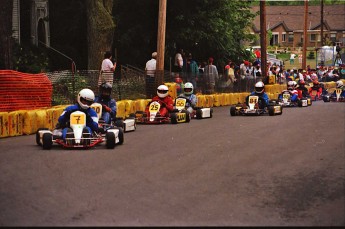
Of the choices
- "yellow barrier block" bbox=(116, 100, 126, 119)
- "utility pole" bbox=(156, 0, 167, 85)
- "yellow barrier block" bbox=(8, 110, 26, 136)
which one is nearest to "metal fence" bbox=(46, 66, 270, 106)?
"utility pole" bbox=(156, 0, 167, 85)

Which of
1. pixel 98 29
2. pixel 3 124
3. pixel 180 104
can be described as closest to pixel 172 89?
pixel 98 29

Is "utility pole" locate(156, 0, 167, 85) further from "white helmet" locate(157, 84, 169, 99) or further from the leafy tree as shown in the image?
the leafy tree

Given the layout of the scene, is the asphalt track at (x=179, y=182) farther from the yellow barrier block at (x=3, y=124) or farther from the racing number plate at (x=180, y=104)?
the racing number plate at (x=180, y=104)

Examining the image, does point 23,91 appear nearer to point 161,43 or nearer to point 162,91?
point 162,91

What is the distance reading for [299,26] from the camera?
409ft

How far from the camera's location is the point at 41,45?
34.9 metres

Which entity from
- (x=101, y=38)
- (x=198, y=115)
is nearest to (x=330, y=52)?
(x=101, y=38)

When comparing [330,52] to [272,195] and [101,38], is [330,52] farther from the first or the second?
[272,195]

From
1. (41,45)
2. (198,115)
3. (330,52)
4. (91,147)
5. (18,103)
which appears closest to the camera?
(91,147)

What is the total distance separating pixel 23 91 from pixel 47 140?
503cm

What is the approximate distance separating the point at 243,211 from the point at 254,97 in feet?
50.2

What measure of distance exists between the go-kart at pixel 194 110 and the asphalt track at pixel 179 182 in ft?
17.9

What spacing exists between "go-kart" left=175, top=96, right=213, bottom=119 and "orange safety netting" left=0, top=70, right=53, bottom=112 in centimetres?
370

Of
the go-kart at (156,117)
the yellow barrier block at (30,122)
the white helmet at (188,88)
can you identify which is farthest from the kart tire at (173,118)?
the yellow barrier block at (30,122)
